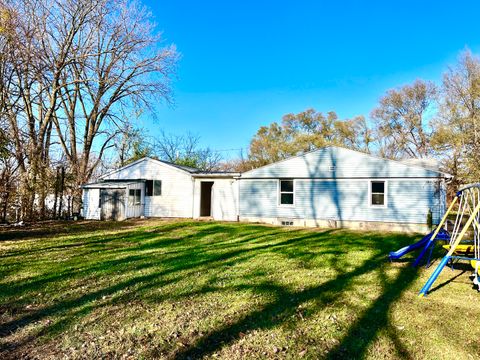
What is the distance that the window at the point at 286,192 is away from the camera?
620 inches

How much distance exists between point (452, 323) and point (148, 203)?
17.2 meters

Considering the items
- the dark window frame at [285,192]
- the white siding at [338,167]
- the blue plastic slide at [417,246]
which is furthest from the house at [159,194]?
the blue plastic slide at [417,246]

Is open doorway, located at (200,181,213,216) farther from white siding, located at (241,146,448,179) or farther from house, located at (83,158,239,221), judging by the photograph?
white siding, located at (241,146,448,179)

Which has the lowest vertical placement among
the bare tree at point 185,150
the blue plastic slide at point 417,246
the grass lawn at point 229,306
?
the grass lawn at point 229,306

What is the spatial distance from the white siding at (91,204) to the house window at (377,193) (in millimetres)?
15447

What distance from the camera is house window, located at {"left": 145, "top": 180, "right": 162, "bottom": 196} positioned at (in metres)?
18.8

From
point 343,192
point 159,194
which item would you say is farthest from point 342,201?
point 159,194

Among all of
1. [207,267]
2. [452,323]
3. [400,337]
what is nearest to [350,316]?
[400,337]

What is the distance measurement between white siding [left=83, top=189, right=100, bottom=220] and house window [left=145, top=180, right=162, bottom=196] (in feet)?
9.58

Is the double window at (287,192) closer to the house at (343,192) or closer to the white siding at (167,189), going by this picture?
the house at (343,192)

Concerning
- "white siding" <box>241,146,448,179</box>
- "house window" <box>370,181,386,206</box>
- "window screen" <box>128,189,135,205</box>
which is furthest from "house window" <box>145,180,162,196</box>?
"house window" <box>370,181,386,206</box>

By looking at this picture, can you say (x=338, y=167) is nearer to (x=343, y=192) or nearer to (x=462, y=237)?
(x=343, y=192)

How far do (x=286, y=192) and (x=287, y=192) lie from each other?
6 centimetres

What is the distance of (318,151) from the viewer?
15.2 meters
